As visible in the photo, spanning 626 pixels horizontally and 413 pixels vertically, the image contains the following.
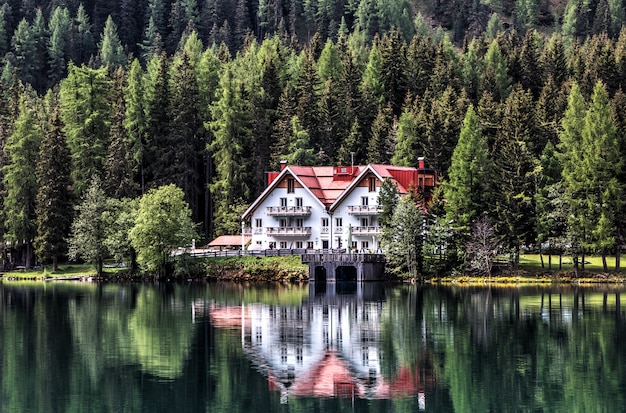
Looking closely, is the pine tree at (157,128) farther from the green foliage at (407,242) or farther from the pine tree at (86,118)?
the green foliage at (407,242)

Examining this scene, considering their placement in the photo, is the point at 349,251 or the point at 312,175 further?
the point at 312,175

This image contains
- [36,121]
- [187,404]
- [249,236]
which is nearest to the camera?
[187,404]

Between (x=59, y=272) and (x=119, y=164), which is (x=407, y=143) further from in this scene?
(x=59, y=272)

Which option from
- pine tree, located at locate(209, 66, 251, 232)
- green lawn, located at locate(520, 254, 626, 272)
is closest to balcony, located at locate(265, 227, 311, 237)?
pine tree, located at locate(209, 66, 251, 232)

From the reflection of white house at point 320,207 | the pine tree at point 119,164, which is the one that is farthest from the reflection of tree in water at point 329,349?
the pine tree at point 119,164

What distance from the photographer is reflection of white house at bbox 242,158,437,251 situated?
351ft

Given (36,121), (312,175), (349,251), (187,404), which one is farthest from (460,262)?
(187,404)

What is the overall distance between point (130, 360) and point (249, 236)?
207 feet

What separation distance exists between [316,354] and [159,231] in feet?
171

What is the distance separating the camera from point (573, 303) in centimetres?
7175

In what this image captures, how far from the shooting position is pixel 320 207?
109375mm

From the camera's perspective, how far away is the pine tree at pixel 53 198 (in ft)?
353

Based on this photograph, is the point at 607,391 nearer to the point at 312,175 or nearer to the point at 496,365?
the point at 496,365

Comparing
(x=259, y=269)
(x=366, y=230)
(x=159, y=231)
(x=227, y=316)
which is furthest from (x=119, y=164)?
(x=227, y=316)
